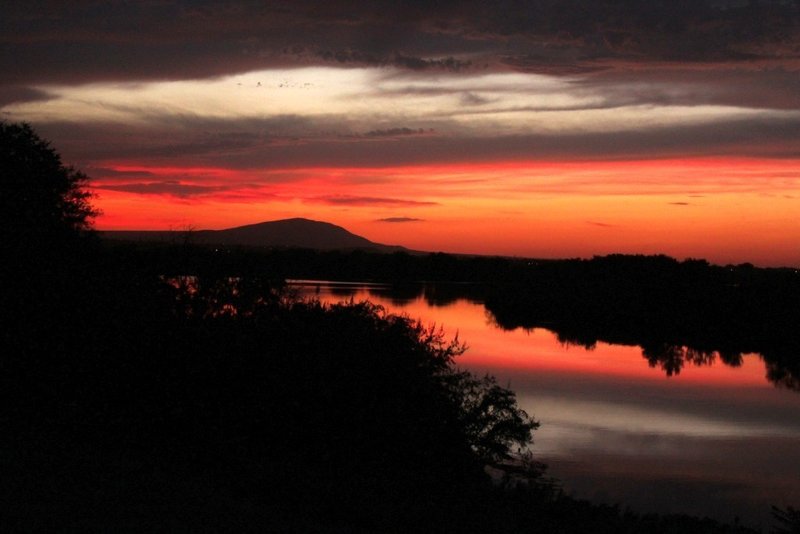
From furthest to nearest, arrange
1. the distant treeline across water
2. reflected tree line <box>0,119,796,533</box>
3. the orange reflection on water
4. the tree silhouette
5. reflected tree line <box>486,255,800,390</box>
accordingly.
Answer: reflected tree line <box>486,255,800,390</box>
the orange reflection on water
the tree silhouette
the distant treeline across water
reflected tree line <box>0,119,796,533</box>

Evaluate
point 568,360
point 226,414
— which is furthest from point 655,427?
point 226,414

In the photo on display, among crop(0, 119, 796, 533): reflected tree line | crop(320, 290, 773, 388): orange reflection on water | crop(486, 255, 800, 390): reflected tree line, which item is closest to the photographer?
crop(0, 119, 796, 533): reflected tree line

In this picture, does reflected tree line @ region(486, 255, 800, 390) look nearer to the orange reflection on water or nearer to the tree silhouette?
the orange reflection on water

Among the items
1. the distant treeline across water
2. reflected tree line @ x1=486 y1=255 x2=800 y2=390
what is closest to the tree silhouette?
the distant treeline across water

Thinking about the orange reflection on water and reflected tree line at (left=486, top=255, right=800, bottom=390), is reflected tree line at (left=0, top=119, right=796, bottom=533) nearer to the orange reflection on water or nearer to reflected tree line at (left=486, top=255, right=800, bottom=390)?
the orange reflection on water

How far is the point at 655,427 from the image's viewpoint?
28281mm

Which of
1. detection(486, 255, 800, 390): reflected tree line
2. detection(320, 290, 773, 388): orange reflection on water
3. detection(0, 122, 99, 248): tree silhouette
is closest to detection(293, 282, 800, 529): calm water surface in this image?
detection(320, 290, 773, 388): orange reflection on water

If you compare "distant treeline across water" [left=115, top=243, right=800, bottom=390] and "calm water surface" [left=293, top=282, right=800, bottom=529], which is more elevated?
"distant treeline across water" [left=115, top=243, right=800, bottom=390]

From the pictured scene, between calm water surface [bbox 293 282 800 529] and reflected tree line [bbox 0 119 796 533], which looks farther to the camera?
calm water surface [bbox 293 282 800 529]

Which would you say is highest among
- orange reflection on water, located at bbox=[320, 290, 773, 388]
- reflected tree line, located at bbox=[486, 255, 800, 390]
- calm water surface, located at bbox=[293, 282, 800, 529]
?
reflected tree line, located at bbox=[486, 255, 800, 390]

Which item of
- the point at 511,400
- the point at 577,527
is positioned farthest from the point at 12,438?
the point at 511,400

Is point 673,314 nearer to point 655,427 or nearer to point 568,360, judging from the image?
point 568,360

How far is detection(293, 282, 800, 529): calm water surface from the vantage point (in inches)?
804

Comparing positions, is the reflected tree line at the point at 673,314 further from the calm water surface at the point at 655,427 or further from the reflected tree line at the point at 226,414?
the reflected tree line at the point at 226,414
